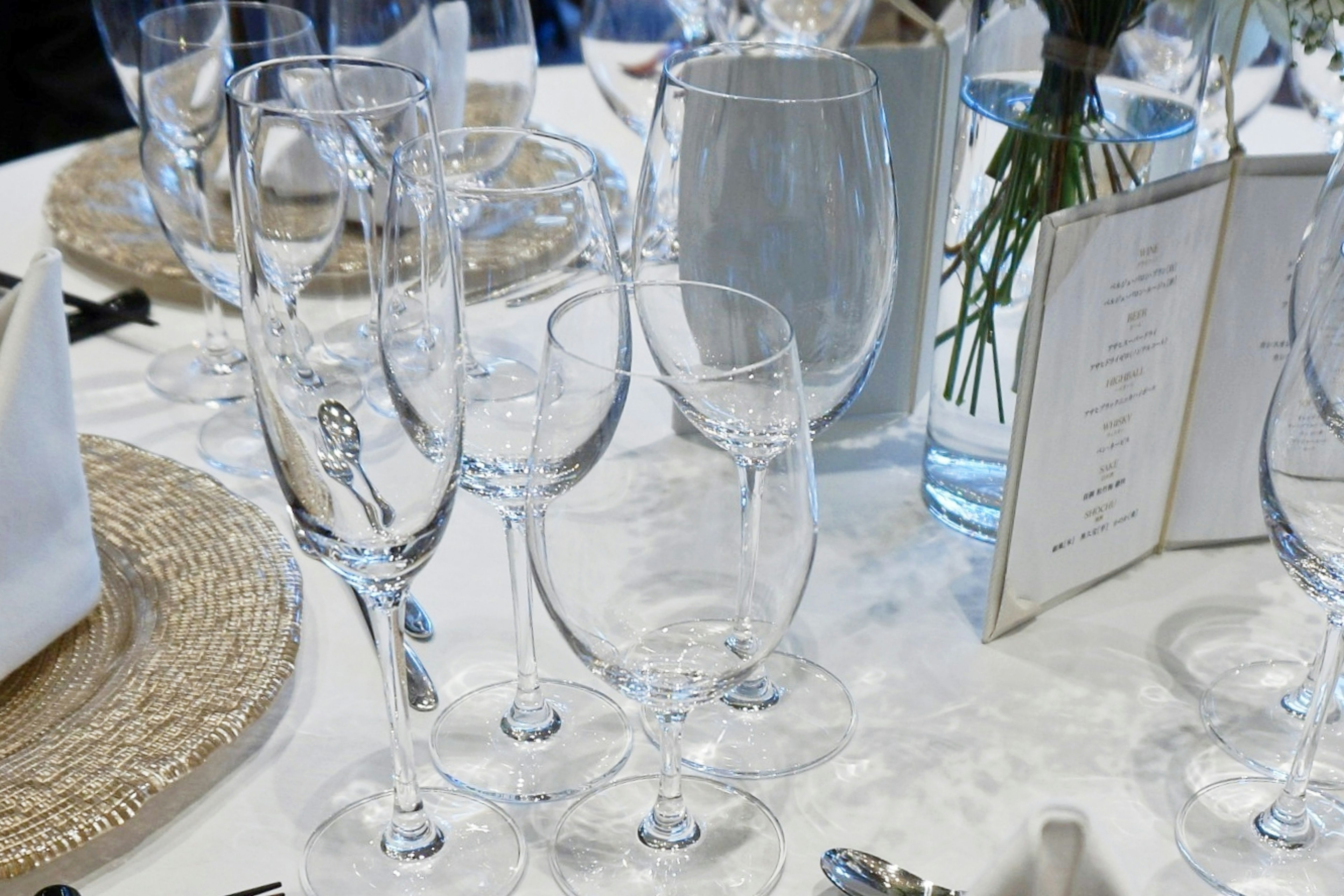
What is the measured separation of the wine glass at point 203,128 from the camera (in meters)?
0.98

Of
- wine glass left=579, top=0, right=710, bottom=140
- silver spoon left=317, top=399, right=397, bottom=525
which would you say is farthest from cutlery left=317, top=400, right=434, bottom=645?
wine glass left=579, top=0, right=710, bottom=140

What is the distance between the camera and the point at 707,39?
1499 millimetres

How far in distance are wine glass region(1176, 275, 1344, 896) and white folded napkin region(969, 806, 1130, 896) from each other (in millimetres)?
268

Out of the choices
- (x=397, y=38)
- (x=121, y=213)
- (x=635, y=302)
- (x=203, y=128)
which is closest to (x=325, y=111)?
(x=635, y=302)

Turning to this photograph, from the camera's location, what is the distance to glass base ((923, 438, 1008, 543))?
0.94 m

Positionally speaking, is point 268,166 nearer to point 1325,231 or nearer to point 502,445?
point 502,445

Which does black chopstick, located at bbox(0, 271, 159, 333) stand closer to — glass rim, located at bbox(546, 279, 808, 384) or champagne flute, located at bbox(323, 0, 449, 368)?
champagne flute, located at bbox(323, 0, 449, 368)

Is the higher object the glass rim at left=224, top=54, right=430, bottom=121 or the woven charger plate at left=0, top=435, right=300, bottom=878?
the glass rim at left=224, top=54, right=430, bottom=121

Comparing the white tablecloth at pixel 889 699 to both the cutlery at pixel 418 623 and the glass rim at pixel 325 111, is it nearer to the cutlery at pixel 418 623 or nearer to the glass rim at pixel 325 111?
the cutlery at pixel 418 623

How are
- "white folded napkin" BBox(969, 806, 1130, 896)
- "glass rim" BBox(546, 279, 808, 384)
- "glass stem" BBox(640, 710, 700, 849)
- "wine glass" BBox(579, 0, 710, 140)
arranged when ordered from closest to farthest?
1. "white folded napkin" BBox(969, 806, 1130, 896)
2. "glass rim" BBox(546, 279, 808, 384)
3. "glass stem" BBox(640, 710, 700, 849)
4. "wine glass" BBox(579, 0, 710, 140)

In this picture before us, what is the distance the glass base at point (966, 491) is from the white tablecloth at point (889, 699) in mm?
13

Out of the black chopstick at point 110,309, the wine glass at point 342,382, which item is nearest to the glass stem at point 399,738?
the wine glass at point 342,382

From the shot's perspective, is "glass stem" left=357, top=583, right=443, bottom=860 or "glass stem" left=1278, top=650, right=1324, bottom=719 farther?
"glass stem" left=1278, top=650, right=1324, bottom=719

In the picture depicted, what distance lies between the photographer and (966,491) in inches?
37.3
